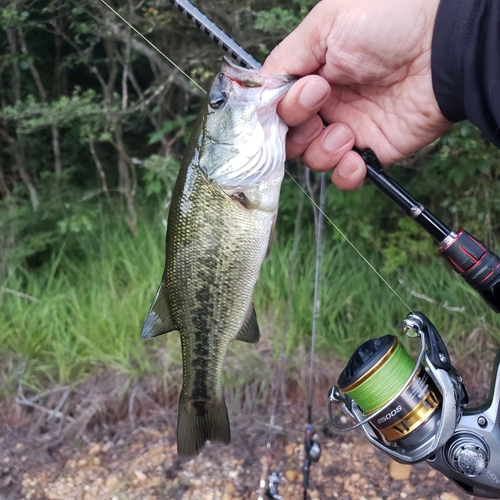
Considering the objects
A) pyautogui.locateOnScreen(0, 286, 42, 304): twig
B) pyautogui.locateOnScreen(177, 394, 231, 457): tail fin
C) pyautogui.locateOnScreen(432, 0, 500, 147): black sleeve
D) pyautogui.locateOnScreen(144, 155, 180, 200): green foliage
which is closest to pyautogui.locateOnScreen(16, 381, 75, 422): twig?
pyautogui.locateOnScreen(0, 286, 42, 304): twig

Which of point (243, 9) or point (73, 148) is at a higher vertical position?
point (243, 9)

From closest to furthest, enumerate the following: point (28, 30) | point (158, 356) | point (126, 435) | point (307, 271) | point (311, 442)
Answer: point (311, 442), point (126, 435), point (158, 356), point (307, 271), point (28, 30)

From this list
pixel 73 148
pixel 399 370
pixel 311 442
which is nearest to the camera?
pixel 399 370

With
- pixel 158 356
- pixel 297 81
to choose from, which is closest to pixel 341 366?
pixel 158 356

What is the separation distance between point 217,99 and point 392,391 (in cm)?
101

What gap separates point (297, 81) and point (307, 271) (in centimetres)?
181

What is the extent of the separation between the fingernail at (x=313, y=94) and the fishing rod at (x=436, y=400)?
586mm

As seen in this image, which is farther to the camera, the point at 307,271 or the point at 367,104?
the point at 307,271

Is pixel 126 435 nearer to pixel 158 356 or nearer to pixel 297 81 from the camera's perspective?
pixel 158 356

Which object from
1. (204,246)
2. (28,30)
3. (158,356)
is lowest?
(158,356)

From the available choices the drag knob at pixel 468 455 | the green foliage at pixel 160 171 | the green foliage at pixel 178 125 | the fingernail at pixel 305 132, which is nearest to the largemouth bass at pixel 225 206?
the fingernail at pixel 305 132

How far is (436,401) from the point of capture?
1.44 metres

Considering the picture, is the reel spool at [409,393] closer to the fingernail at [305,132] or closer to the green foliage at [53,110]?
the fingernail at [305,132]

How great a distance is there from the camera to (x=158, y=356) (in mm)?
2867
